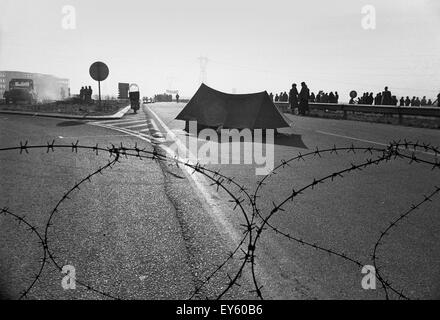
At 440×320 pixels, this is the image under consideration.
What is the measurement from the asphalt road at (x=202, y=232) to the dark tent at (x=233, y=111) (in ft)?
20.7

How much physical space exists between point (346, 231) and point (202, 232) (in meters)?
1.54

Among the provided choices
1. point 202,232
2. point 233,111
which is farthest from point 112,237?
point 233,111

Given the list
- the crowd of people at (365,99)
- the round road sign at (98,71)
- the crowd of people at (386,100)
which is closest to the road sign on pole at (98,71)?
the round road sign at (98,71)

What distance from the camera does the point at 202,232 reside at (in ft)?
13.3

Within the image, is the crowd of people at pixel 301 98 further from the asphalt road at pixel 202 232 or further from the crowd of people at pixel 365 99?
the asphalt road at pixel 202 232

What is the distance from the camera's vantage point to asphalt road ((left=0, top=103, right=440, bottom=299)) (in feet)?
9.93

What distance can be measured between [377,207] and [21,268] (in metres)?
4.16

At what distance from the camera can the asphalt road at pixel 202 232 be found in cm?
303

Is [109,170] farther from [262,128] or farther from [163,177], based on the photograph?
[262,128]

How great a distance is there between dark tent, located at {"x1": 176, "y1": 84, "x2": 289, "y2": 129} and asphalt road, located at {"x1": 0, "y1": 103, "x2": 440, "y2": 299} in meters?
6.30

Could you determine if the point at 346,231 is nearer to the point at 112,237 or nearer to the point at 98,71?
the point at 112,237

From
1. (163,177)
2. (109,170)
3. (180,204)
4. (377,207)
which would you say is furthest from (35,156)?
(377,207)

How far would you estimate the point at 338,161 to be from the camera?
27.3 feet
